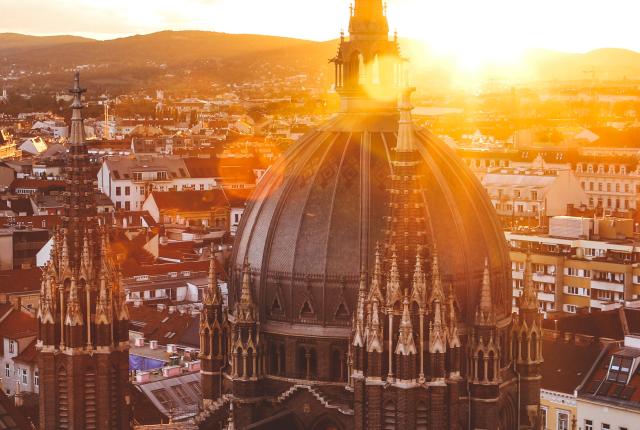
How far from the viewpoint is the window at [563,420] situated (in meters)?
74.2

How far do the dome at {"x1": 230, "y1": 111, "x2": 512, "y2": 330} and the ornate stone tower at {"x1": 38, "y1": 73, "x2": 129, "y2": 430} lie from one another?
201 inches

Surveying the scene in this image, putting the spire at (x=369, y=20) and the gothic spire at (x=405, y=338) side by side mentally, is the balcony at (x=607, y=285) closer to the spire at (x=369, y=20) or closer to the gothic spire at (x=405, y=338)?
the spire at (x=369, y=20)

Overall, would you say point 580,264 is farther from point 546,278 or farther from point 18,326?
point 18,326

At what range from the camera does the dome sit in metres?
48.6

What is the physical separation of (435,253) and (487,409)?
265 inches

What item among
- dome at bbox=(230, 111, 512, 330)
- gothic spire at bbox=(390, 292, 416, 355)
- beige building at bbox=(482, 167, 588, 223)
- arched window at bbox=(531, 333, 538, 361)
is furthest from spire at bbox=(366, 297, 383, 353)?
beige building at bbox=(482, 167, 588, 223)

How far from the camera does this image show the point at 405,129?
46.6 metres

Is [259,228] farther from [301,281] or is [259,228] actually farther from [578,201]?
[578,201]

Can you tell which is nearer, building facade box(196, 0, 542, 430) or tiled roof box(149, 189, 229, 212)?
building facade box(196, 0, 542, 430)

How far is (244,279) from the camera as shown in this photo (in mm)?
49812

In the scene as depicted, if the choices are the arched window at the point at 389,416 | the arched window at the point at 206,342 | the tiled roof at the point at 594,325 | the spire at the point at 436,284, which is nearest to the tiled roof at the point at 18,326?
the tiled roof at the point at 594,325

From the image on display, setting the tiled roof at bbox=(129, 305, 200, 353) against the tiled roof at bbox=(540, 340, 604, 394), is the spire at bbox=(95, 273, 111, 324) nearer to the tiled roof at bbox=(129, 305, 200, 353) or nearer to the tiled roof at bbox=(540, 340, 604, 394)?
the tiled roof at bbox=(540, 340, 604, 394)

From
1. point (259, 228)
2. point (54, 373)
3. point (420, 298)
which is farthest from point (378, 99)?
point (54, 373)

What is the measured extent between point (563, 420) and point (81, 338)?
34.6m
